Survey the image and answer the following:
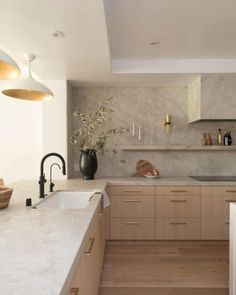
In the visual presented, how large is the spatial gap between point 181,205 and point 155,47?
1947 millimetres

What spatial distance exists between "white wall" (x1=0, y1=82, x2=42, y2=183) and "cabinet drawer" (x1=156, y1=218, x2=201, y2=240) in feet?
6.38

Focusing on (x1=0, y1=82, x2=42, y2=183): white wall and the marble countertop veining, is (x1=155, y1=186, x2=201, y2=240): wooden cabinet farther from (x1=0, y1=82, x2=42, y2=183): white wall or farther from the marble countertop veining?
(x1=0, y1=82, x2=42, y2=183): white wall

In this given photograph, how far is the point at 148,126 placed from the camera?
3.72m

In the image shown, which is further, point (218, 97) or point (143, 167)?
point (143, 167)

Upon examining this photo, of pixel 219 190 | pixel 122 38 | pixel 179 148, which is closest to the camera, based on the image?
pixel 122 38

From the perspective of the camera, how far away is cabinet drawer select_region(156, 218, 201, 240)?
121 inches

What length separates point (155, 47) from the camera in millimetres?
2744

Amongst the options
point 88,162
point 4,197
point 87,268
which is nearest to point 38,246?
point 87,268

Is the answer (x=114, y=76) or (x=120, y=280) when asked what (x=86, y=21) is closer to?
(x=114, y=76)

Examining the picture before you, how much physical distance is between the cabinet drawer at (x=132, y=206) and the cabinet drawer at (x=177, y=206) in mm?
102

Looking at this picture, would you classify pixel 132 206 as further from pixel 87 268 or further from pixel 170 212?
pixel 87 268

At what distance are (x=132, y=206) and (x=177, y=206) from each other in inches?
22.6

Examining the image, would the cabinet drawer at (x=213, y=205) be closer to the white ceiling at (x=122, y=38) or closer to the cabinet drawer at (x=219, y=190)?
the cabinet drawer at (x=219, y=190)

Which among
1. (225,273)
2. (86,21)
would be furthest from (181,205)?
(86,21)
